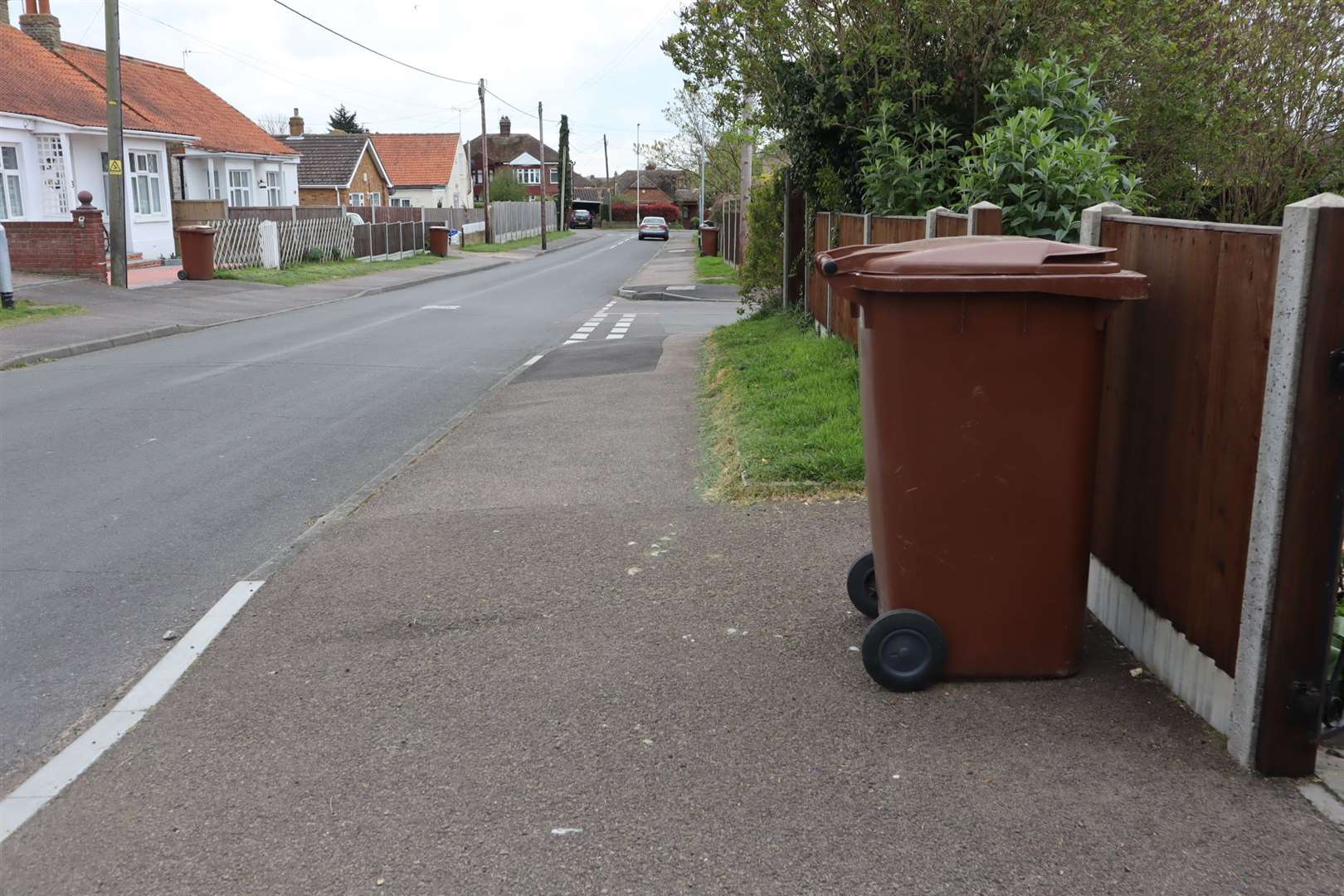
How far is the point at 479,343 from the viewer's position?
16.9m

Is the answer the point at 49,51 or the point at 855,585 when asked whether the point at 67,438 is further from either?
Result: the point at 49,51

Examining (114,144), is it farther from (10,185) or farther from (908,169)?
(908,169)

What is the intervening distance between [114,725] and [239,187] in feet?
127

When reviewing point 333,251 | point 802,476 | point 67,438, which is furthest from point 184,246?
point 802,476

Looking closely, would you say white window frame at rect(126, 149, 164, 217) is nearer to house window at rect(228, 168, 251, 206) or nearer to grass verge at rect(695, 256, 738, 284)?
house window at rect(228, 168, 251, 206)

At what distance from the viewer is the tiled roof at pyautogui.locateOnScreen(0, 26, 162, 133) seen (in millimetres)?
26656

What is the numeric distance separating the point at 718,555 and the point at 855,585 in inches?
41.0

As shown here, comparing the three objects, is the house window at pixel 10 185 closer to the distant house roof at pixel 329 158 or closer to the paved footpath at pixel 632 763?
the paved footpath at pixel 632 763

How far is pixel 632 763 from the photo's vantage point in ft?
11.7

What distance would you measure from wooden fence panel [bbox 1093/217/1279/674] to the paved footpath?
399 millimetres

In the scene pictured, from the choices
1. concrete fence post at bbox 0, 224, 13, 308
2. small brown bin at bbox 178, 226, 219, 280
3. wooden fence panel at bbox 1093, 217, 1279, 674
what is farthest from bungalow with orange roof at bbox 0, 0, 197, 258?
wooden fence panel at bbox 1093, 217, 1279, 674

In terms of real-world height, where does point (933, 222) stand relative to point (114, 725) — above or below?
above

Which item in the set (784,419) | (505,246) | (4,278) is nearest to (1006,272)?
(784,419)

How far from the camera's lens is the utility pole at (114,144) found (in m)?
21.3
